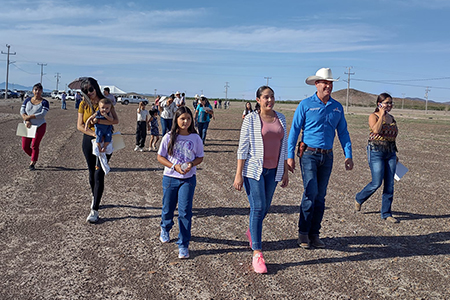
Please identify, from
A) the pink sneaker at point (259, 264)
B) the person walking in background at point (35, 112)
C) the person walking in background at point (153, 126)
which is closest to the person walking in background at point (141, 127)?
the person walking in background at point (153, 126)

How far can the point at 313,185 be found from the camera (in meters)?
4.66

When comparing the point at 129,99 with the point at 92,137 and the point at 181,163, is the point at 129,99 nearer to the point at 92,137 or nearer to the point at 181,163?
the point at 92,137

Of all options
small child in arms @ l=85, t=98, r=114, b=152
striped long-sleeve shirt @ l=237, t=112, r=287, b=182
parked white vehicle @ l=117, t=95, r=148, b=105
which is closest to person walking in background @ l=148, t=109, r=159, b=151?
small child in arms @ l=85, t=98, r=114, b=152

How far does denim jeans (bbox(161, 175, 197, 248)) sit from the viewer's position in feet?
14.5

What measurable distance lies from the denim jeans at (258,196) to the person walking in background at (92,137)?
2.31 meters

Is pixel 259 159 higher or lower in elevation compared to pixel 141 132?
higher

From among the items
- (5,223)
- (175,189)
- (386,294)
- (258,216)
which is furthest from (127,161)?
(386,294)

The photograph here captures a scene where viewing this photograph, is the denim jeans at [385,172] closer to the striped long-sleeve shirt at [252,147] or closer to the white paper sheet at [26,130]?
the striped long-sleeve shirt at [252,147]

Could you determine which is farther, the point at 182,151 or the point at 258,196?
the point at 182,151

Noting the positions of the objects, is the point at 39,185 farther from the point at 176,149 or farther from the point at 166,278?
the point at 166,278

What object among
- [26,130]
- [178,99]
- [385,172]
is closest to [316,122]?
[385,172]

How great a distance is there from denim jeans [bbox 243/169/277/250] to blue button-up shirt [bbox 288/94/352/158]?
0.53 m

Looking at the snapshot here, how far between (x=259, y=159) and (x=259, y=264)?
3.54ft

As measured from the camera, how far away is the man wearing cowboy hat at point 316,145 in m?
4.66
